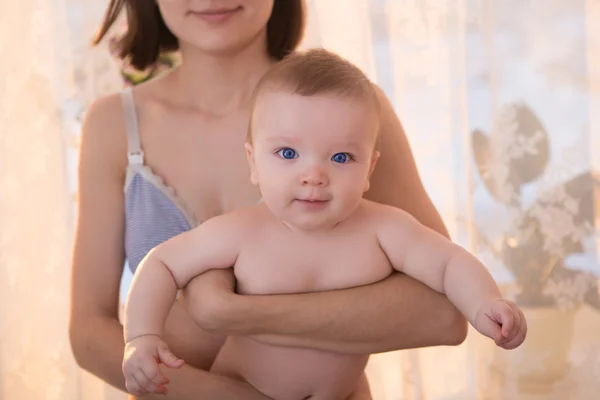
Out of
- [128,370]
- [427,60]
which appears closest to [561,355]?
[427,60]

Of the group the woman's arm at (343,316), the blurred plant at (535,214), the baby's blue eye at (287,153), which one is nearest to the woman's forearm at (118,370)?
the woman's arm at (343,316)

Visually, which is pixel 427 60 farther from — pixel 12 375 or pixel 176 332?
pixel 12 375

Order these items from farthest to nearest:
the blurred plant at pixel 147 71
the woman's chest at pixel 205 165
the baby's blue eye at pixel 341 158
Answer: the blurred plant at pixel 147 71 < the woman's chest at pixel 205 165 < the baby's blue eye at pixel 341 158

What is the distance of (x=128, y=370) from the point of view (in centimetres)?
109

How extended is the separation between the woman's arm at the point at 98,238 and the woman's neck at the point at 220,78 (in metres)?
0.15

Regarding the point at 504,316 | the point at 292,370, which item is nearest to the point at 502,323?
the point at 504,316

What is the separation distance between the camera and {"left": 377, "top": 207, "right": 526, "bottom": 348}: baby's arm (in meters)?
1.07

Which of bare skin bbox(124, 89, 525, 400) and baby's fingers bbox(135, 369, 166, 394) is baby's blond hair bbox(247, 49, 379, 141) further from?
baby's fingers bbox(135, 369, 166, 394)

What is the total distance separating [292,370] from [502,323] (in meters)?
0.34

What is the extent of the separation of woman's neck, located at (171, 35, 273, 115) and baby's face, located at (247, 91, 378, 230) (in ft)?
1.40

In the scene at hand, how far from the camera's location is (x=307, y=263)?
1218 millimetres

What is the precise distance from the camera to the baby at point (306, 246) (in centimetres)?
113

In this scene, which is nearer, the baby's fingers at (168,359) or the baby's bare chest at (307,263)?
the baby's fingers at (168,359)

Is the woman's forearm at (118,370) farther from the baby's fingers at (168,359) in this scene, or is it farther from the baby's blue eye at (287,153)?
the baby's blue eye at (287,153)
